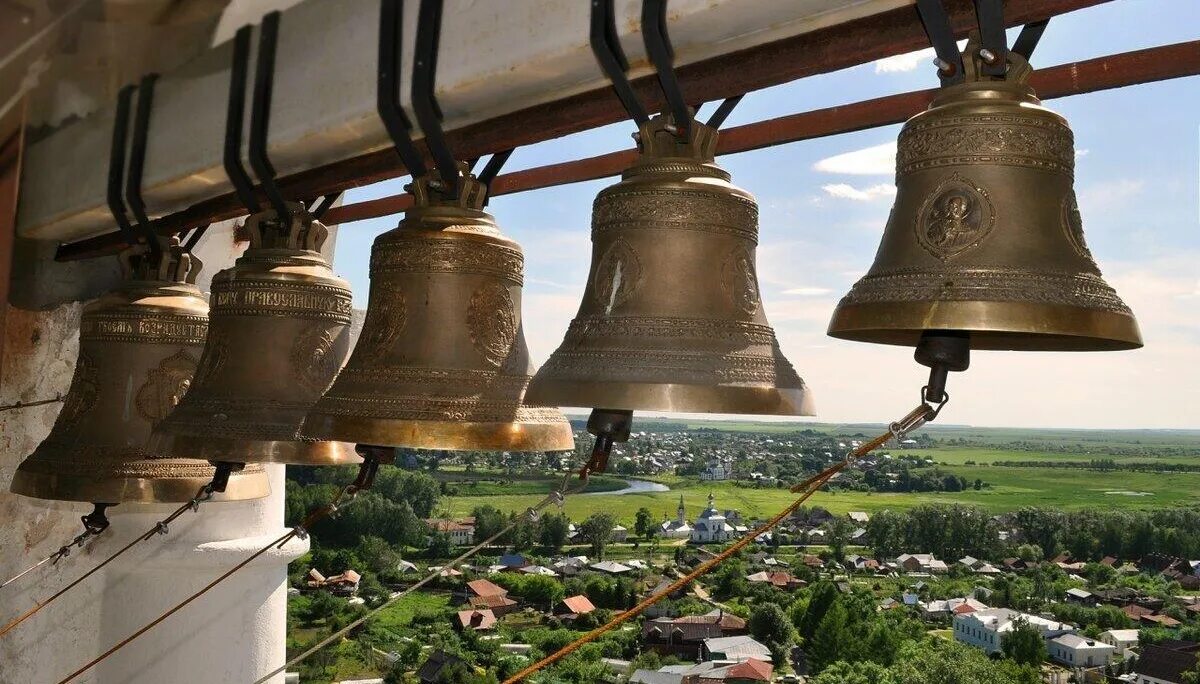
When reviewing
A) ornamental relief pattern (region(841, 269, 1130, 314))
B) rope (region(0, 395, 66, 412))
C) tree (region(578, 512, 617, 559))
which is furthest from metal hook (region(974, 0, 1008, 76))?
tree (region(578, 512, 617, 559))

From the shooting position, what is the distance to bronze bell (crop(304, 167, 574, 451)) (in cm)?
171

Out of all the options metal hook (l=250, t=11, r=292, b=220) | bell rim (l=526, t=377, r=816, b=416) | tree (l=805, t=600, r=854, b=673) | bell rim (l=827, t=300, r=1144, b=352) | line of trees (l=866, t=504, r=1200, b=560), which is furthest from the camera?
tree (l=805, t=600, r=854, b=673)

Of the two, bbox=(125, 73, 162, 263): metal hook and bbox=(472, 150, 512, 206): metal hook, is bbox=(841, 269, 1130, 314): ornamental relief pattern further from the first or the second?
bbox=(125, 73, 162, 263): metal hook

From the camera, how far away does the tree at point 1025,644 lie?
10.5 m

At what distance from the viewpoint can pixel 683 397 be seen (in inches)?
55.1

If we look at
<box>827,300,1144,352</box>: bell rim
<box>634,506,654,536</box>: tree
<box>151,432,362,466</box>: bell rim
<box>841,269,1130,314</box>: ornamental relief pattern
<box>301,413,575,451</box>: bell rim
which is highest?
<box>841,269,1130,314</box>: ornamental relief pattern

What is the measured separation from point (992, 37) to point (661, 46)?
46cm

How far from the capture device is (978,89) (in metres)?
1.23

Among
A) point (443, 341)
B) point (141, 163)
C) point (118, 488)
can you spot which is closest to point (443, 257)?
point (443, 341)

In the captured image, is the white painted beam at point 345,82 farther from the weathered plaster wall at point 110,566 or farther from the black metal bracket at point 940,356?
the black metal bracket at point 940,356

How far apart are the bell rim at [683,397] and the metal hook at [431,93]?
55cm

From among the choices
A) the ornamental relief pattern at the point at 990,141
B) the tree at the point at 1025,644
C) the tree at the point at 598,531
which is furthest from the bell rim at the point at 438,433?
the tree at the point at 1025,644

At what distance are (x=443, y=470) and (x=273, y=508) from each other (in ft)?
37.7

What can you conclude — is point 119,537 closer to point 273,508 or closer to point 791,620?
point 273,508
